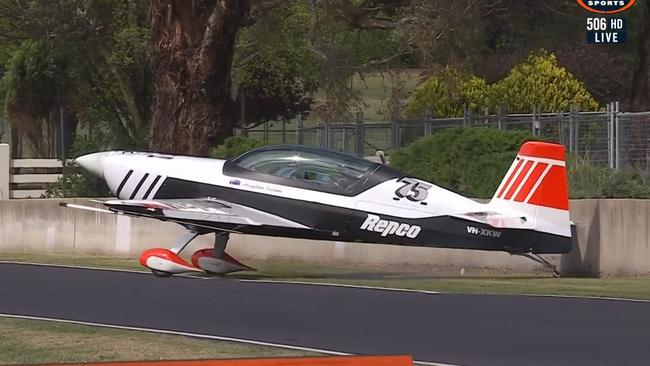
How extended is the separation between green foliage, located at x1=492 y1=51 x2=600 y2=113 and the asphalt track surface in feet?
76.9

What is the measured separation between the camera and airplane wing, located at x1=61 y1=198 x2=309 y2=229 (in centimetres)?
1941

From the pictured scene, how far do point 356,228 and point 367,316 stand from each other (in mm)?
4534

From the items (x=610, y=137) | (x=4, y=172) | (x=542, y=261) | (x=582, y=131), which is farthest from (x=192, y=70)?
(x=542, y=261)

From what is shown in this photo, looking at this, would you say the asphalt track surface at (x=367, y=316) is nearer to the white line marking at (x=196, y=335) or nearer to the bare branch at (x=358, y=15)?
the white line marking at (x=196, y=335)

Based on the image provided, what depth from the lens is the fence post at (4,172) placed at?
3011 centimetres

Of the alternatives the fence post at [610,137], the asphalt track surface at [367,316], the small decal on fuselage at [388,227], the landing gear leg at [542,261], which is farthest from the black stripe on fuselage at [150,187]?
the fence post at [610,137]

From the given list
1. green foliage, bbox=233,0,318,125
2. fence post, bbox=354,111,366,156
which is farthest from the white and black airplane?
green foliage, bbox=233,0,318,125

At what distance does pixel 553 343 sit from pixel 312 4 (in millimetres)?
19356

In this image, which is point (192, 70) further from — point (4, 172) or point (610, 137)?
point (610, 137)

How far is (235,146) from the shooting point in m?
25.7

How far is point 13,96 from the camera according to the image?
48.2 m

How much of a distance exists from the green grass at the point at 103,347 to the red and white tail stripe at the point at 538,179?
23.4 feet

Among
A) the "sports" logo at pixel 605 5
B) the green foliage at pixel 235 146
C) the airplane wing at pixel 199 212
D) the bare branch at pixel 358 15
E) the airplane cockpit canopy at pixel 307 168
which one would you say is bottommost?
the airplane wing at pixel 199 212

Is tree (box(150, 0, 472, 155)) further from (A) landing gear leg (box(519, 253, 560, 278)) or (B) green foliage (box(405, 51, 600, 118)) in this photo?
(B) green foliage (box(405, 51, 600, 118))
